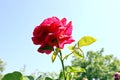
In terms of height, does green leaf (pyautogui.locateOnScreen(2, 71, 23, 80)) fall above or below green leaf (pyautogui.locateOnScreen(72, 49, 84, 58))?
below

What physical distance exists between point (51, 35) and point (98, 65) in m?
48.0

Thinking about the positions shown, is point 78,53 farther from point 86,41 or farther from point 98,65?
point 98,65

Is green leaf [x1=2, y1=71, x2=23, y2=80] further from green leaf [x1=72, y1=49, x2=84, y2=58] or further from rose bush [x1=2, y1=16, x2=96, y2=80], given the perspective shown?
green leaf [x1=72, y1=49, x2=84, y2=58]

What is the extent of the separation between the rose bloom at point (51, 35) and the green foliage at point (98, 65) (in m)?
46.1

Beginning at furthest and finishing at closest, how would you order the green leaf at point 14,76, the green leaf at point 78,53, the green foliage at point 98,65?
the green foliage at point 98,65
the green leaf at point 78,53
the green leaf at point 14,76

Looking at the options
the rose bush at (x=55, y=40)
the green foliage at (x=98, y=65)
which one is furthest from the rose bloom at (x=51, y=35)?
the green foliage at (x=98, y=65)

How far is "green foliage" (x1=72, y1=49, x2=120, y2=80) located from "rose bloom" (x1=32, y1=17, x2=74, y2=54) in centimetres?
4611

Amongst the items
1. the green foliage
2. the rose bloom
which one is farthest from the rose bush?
the green foliage

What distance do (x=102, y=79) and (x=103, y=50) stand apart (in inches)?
214

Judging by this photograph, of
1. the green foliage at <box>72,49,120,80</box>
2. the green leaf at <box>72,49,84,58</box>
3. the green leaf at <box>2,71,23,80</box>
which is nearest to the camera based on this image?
the green leaf at <box>2,71,23,80</box>

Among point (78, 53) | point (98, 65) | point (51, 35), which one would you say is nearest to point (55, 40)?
point (51, 35)

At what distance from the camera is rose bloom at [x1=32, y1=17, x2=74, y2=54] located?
4.51ft

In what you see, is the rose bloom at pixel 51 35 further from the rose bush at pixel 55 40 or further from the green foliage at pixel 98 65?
the green foliage at pixel 98 65

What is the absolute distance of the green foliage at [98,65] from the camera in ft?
158
